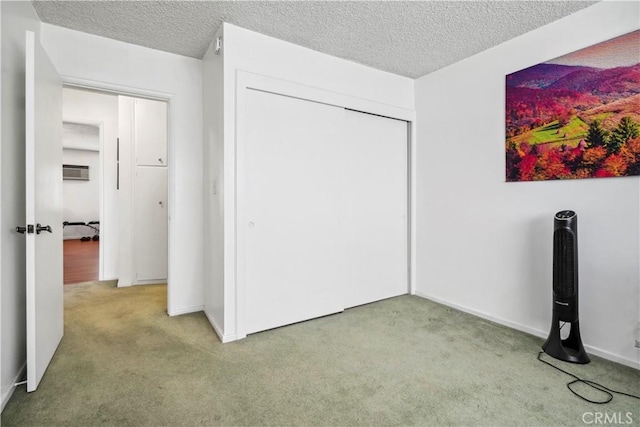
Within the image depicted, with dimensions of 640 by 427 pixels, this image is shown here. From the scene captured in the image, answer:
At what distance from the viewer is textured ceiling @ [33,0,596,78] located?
2.21m

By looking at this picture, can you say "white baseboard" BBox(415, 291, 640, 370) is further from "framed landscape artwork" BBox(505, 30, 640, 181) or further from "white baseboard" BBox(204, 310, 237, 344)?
"white baseboard" BBox(204, 310, 237, 344)

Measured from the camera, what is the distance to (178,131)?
2.98 meters

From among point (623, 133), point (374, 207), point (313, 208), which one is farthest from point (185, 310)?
point (623, 133)

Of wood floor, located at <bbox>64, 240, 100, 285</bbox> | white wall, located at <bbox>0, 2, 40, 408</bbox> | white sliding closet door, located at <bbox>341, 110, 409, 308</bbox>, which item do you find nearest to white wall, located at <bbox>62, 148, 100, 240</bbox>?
wood floor, located at <bbox>64, 240, 100, 285</bbox>

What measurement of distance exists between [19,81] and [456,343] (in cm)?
347

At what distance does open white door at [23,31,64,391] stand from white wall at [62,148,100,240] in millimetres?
7803

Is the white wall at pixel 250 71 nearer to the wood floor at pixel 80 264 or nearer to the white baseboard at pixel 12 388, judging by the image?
the white baseboard at pixel 12 388

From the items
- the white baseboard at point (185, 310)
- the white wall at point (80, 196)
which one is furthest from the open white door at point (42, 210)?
the white wall at point (80, 196)

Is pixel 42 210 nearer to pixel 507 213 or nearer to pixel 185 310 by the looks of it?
pixel 185 310

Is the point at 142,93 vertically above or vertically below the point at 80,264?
above

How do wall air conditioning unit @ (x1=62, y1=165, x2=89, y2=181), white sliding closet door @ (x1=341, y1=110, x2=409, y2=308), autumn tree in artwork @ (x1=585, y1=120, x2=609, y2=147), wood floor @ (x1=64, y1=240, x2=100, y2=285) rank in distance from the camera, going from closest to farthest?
autumn tree in artwork @ (x1=585, y1=120, x2=609, y2=147) → white sliding closet door @ (x1=341, y1=110, x2=409, y2=308) → wood floor @ (x1=64, y1=240, x2=100, y2=285) → wall air conditioning unit @ (x1=62, y1=165, x2=89, y2=181)

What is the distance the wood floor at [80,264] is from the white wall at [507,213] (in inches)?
179

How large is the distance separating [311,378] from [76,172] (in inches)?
392

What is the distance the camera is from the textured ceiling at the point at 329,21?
7.27 ft
